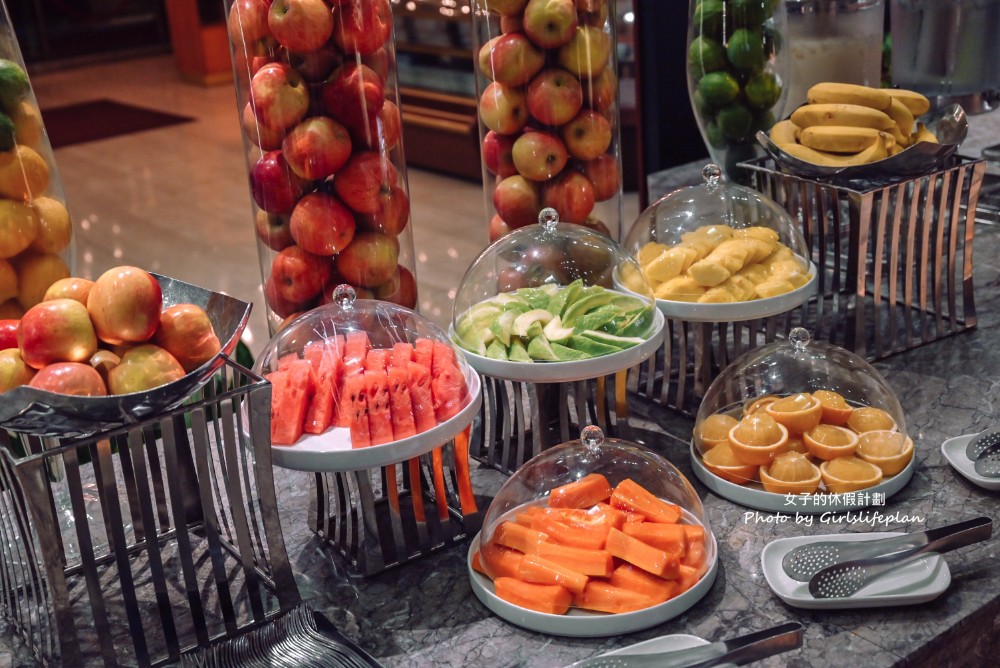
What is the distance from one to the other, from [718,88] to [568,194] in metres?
0.56

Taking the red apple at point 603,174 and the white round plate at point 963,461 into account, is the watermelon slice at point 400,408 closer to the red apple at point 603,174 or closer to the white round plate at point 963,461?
the red apple at point 603,174

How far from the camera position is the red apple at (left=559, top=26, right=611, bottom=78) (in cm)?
159

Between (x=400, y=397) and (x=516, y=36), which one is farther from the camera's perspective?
(x=516, y=36)

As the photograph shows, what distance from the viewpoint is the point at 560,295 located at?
151cm

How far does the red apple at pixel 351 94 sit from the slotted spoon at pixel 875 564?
81cm

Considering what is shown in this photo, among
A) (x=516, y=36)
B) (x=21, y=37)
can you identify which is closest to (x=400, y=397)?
(x=516, y=36)

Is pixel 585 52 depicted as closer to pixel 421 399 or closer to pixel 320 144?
pixel 320 144

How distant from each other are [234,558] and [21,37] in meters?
11.2

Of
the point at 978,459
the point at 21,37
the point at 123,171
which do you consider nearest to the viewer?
the point at 978,459

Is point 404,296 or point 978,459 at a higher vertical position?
point 404,296

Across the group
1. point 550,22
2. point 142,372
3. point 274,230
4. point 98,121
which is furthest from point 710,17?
point 98,121

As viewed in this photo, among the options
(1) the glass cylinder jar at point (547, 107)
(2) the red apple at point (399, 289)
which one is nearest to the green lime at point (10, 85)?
(2) the red apple at point (399, 289)

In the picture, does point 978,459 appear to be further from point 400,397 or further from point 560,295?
point 400,397

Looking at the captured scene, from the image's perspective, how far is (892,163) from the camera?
177cm
